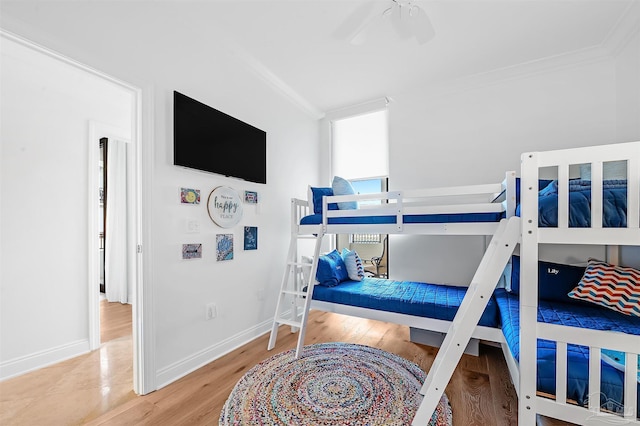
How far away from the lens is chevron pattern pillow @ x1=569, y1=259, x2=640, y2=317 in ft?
5.64

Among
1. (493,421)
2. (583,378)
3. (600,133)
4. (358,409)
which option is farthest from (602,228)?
(600,133)

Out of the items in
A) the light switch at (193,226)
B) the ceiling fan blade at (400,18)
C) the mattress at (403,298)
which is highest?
the ceiling fan blade at (400,18)

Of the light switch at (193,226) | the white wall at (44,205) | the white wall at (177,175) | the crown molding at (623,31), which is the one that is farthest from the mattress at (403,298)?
the crown molding at (623,31)

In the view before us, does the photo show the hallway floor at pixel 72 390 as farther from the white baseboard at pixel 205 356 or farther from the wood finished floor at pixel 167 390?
the white baseboard at pixel 205 356

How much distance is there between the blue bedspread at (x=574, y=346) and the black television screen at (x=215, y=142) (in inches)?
93.2

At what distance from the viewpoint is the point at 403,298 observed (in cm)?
231

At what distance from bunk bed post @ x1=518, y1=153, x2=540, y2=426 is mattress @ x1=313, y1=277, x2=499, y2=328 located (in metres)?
0.87

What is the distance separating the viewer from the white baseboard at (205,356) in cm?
194

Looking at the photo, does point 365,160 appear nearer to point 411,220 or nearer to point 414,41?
point 414,41

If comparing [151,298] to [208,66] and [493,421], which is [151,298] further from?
[493,421]

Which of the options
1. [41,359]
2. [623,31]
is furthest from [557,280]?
[41,359]

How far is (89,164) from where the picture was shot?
2.55 meters

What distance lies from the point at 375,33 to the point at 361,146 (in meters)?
1.53

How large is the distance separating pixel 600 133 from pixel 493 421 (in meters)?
2.68
